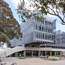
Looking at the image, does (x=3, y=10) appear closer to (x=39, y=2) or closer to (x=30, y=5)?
(x=30, y=5)

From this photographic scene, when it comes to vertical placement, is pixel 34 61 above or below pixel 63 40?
below

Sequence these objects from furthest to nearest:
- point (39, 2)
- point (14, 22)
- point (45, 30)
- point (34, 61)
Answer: point (34, 61) → point (45, 30) → point (14, 22) → point (39, 2)

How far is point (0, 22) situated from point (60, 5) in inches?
34.2

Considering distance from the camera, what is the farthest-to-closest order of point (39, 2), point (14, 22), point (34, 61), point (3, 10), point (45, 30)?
point (34, 61), point (45, 30), point (14, 22), point (3, 10), point (39, 2)

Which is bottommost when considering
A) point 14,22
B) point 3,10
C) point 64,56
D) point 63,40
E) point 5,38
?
point 64,56

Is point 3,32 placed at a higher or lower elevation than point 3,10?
lower

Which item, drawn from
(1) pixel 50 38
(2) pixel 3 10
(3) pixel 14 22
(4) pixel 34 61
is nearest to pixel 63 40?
(1) pixel 50 38

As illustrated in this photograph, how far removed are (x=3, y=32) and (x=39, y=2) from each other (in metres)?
0.78

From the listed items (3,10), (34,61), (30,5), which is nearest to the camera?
(30,5)

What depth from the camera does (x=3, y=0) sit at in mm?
2514

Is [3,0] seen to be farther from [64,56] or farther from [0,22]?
[64,56]

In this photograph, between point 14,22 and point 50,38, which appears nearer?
point 14,22

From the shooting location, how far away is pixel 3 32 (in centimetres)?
243

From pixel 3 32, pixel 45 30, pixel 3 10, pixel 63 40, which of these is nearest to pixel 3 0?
pixel 3 10
